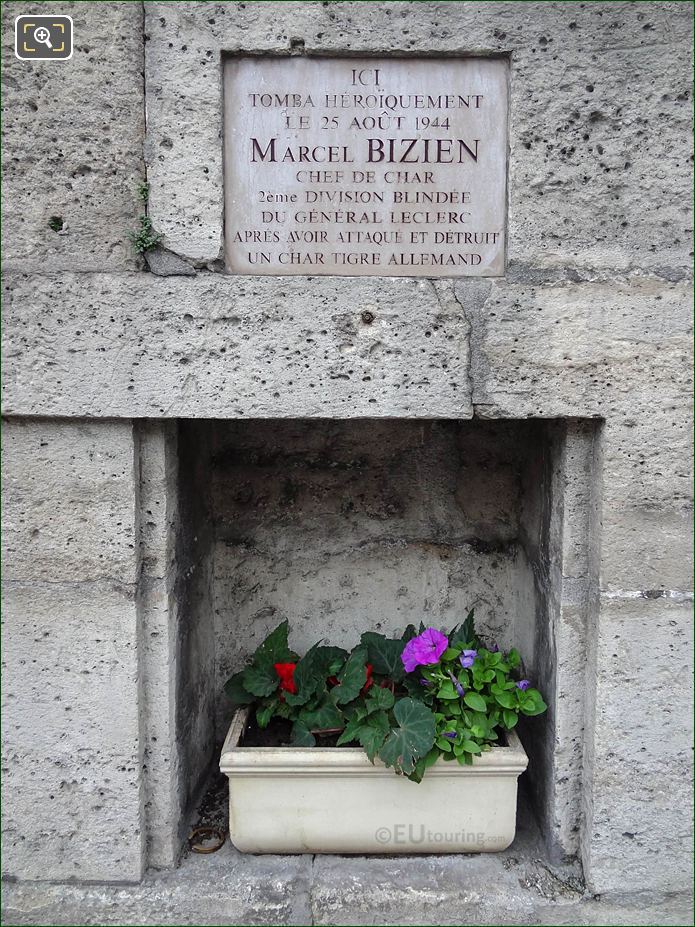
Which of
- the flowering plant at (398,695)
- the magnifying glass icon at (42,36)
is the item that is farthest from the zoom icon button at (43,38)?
the flowering plant at (398,695)

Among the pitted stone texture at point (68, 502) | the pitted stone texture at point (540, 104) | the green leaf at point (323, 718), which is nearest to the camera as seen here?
the pitted stone texture at point (540, 104)

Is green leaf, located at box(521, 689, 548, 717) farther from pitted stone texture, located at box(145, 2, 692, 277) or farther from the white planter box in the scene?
pitted stone texture, located at box(145, 2, 692, 277)

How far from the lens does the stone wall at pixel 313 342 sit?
188 cm

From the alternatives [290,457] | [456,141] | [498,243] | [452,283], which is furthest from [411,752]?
[456,141]

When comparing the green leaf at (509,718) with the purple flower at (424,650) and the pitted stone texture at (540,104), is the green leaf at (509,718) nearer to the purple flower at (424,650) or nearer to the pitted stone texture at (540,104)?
the purple flower at (424,650)

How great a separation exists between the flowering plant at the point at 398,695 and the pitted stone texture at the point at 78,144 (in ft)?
4.22

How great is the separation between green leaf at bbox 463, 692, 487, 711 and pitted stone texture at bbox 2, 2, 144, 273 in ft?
4.89

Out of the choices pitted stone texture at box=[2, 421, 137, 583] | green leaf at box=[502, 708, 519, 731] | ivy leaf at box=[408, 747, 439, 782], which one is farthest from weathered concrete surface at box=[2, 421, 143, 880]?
green leaf at box=[502, 708, 519, 731]

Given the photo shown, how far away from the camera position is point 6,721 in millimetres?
2041

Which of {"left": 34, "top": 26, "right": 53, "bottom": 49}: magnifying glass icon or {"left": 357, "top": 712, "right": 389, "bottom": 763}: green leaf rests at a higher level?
{"left": 34, "top": 26, "right": 53, "bottom": 49}: magnifying glass icon

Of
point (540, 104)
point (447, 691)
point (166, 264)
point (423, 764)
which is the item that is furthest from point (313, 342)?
point (423, 764)

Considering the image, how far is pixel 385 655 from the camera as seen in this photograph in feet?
7.71

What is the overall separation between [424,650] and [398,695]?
0.80ft

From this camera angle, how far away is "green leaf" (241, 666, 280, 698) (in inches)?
90.0
